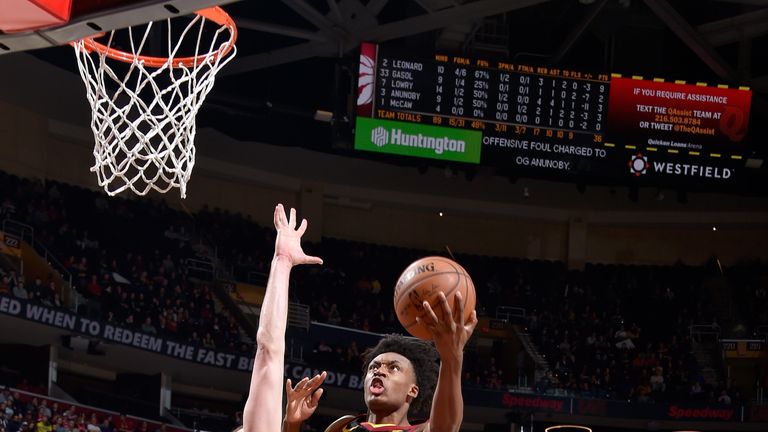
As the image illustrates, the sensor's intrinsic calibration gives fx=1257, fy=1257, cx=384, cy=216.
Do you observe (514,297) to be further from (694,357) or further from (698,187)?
(698,187)

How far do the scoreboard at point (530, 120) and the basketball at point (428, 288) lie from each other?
10468 mm

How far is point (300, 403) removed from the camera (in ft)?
15.9

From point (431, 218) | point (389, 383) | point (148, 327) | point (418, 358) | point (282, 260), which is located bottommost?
point (389, 383)

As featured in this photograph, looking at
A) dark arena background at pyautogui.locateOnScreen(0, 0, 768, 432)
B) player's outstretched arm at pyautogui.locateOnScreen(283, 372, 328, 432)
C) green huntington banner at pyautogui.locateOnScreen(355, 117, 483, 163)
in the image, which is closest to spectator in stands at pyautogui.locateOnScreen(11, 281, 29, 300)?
dark arena background at pyautogui.locateOnScreen(0, 0, 768, 432)

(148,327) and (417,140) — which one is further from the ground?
(417,140)

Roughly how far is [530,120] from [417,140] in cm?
140

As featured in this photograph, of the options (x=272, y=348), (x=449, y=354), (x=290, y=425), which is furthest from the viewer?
(x=290, y=425)

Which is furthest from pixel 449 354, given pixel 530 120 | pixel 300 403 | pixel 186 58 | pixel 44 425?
pixel 44 425

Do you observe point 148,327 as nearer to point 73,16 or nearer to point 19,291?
point 19,291

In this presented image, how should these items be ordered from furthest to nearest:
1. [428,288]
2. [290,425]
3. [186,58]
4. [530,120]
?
1. [530,120]
2. [186,58]
3. [290,425]
4. [428,288]

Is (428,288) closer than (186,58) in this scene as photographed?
Yes

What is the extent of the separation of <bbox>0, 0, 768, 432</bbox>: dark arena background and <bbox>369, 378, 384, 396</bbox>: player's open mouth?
9.99 m

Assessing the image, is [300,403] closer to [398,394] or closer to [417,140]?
[398,394]

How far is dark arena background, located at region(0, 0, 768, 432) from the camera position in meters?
15.4
